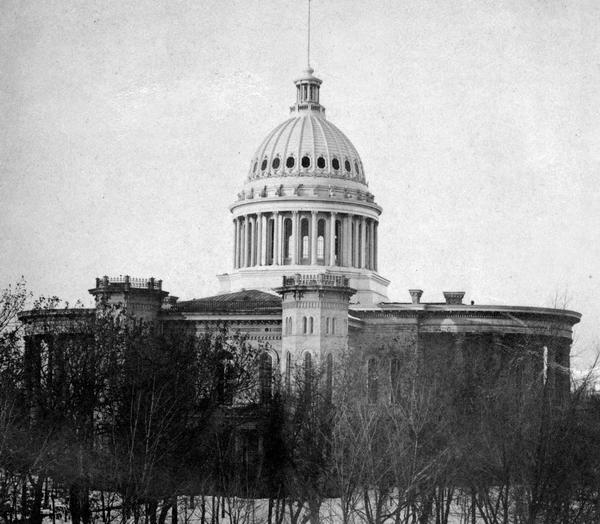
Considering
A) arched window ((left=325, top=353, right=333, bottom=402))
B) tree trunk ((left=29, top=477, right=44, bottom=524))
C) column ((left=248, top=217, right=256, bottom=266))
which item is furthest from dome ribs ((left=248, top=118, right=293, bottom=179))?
tree trunk ((left=29, top=477, right=44, bottom=524))

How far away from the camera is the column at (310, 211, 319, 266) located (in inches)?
4296

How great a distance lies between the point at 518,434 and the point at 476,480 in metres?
4.06

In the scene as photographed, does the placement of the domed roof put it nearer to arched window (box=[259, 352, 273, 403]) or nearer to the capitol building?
the capitol building

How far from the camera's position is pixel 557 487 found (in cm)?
4647

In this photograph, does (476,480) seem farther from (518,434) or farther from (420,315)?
(420,315)

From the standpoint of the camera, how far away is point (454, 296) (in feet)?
343

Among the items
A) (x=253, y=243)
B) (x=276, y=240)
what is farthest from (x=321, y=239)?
(x=253, y=243)

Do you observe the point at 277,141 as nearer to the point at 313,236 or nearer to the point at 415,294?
the point at 313,236

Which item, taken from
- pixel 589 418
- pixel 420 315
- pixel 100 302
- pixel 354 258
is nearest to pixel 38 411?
pixel 589 418

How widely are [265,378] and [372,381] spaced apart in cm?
768

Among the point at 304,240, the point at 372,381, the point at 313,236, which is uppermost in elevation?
the point at 304,240

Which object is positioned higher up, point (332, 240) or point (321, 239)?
point (321, 239)

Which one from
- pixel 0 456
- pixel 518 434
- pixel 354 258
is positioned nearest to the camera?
pixel 0 456

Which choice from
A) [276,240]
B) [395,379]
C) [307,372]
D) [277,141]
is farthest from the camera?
[277,141]
